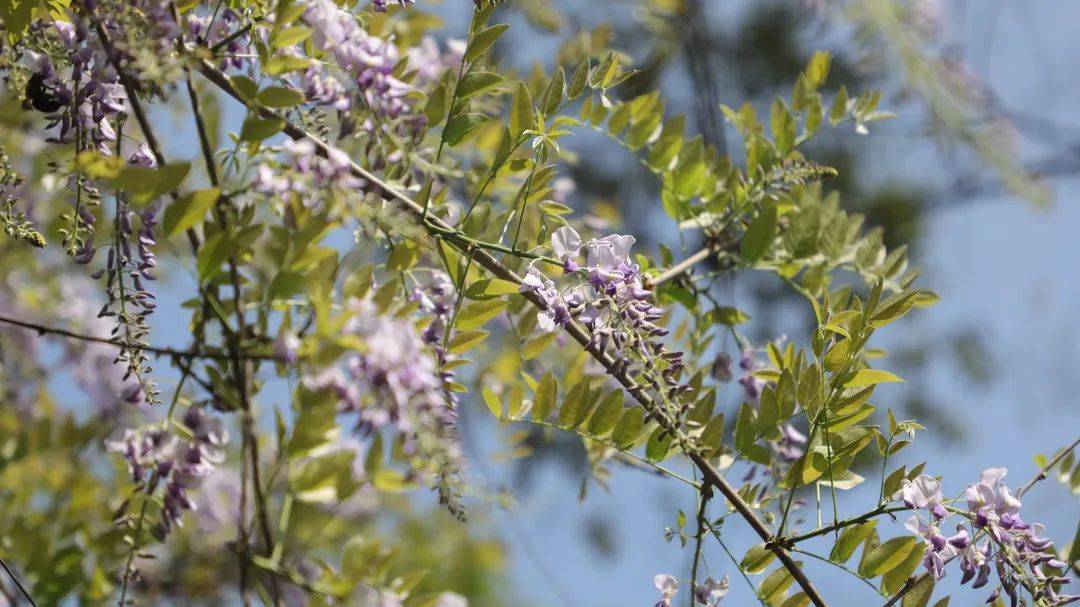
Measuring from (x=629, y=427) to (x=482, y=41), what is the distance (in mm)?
294

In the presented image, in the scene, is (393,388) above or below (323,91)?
below

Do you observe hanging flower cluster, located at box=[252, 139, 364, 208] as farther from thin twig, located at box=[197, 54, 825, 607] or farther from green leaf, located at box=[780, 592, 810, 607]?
green leaf, located at box=[780, 592, 810, 607]

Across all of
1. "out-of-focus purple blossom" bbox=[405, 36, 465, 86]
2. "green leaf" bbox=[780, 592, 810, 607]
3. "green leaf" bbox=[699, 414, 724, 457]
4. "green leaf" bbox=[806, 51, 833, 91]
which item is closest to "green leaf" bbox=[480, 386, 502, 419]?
"green leaf" bbox=[699, 414, 724, 457]

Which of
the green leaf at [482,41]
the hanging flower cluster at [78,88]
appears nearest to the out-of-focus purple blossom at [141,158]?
the hanging flower cluster at [78,88]

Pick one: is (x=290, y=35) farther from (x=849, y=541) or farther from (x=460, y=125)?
(x=849, y=541)

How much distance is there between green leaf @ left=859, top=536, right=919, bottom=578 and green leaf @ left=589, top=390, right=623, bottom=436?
0.66ft

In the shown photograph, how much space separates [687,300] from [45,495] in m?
0.88

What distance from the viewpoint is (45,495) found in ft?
4.22

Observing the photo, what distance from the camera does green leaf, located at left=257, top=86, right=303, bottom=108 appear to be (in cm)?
61

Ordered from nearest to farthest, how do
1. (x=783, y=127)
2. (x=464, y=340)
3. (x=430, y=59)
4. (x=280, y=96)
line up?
(x=280, y=96)
(x=464, y=340)
(x=783, y=127)
(x=430, y=59)

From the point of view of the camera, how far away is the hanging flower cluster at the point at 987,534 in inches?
25.8

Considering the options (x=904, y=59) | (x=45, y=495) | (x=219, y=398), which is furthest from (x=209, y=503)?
(x=904, y=59)

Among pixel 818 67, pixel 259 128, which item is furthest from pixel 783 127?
pixel 259 128

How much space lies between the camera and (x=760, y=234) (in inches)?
34.6
